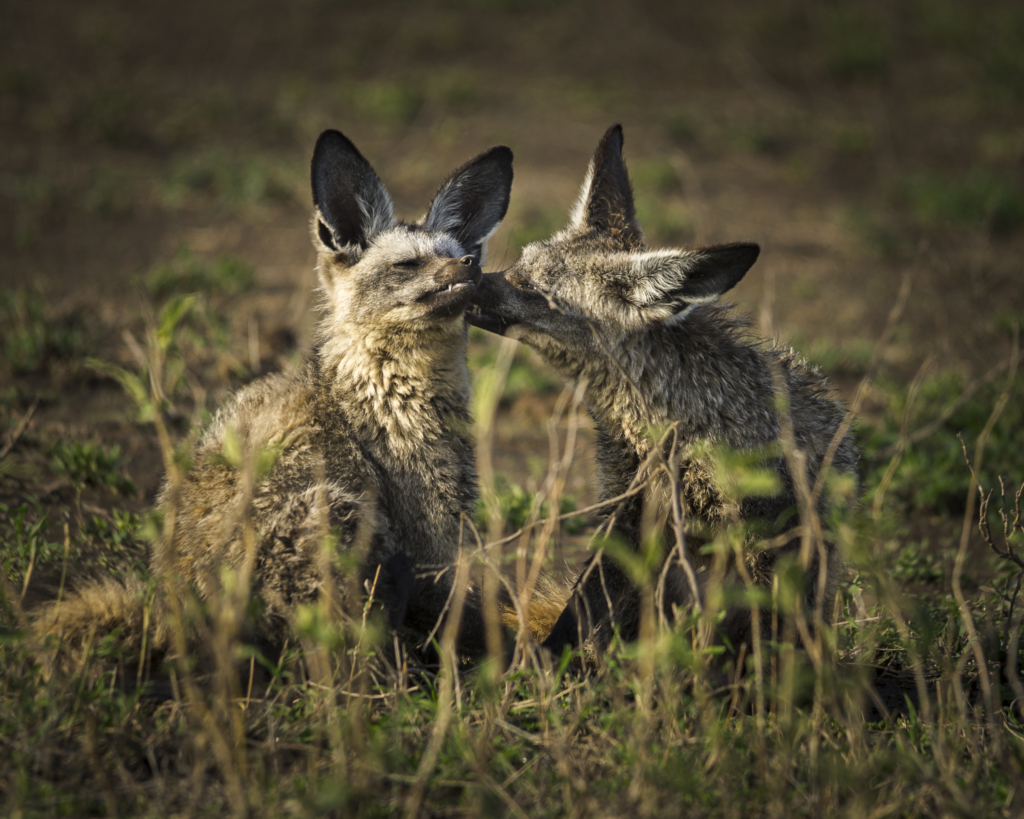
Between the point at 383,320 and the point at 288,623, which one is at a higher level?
the point at 383,320

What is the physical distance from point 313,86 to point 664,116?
515 cm

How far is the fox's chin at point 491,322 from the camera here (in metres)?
3.68

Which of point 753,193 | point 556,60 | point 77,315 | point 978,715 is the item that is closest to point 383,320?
point 978,715

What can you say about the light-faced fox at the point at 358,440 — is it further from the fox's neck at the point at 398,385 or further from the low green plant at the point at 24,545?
the low green plant at the point at 24,545

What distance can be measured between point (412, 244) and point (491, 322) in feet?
1.97

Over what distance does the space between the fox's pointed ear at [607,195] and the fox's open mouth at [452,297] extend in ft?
2.58

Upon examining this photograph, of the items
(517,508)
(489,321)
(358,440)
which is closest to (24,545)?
(358,440)

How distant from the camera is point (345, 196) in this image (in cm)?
389

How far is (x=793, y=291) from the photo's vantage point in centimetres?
793

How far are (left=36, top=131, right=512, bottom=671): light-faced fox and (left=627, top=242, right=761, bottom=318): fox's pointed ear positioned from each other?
71 centimetres

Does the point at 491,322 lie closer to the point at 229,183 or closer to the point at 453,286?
the point at 453,286

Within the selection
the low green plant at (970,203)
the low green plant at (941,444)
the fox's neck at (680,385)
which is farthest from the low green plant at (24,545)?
the low green plant at (970,203)

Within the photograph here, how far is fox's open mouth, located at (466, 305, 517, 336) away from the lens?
368 centimetres

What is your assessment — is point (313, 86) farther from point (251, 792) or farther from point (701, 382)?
point (251, 792)
